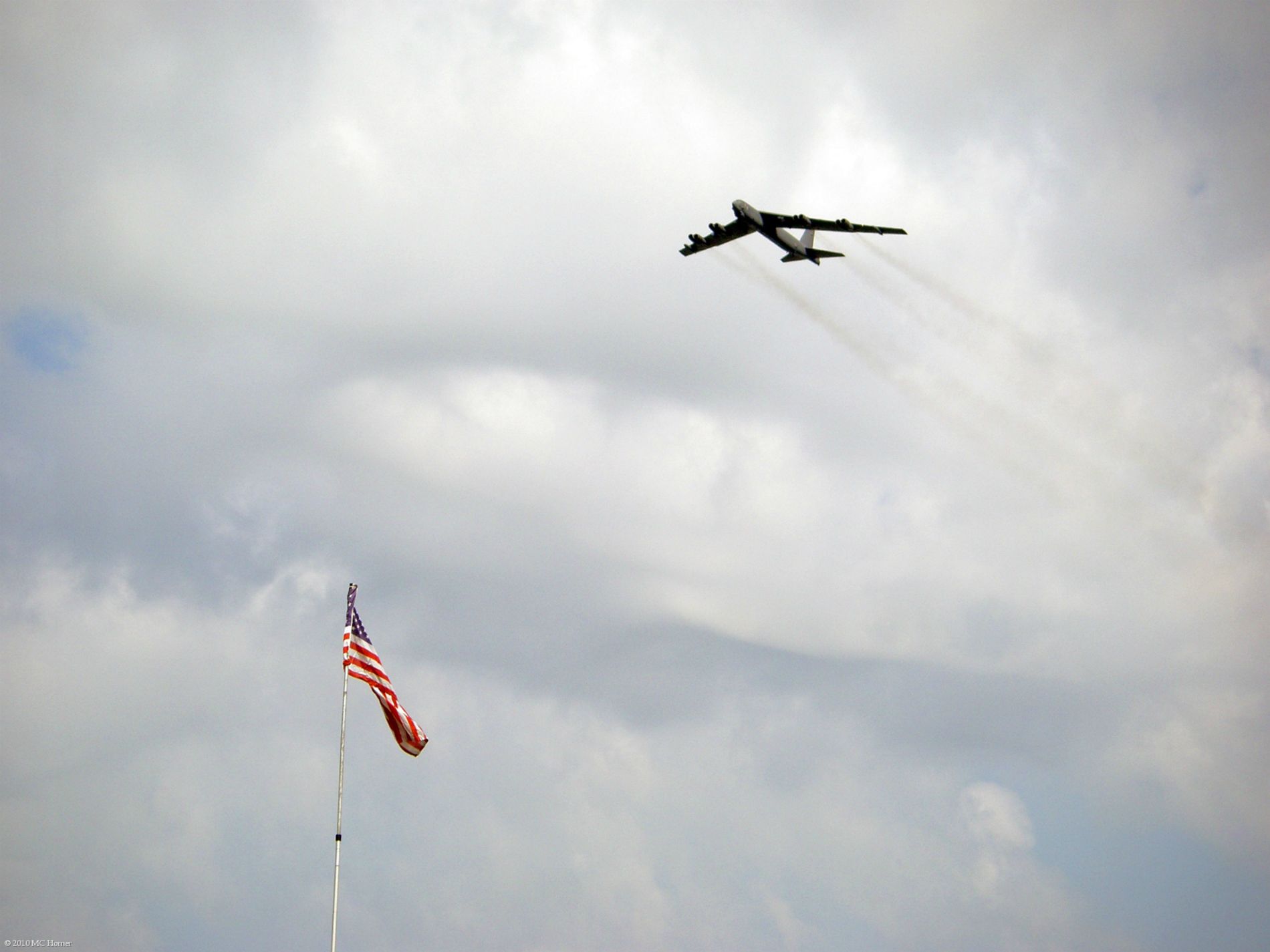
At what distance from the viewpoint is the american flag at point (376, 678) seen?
6594cm

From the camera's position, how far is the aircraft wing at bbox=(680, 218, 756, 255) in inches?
4043

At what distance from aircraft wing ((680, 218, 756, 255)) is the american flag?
178 feet

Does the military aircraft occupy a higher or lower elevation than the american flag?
higher

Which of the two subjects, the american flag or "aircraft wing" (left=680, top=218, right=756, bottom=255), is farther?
"aircraft wing" (left=680, top=218, right=756, bottom=255)

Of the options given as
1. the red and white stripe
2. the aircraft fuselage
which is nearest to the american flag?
the red and white stripe

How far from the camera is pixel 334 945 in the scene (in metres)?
62.1

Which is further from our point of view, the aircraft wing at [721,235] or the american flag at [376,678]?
the aircraft wing at [721,235]

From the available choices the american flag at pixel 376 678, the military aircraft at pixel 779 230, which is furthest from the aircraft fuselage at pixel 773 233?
the american flag at pixel 376 678

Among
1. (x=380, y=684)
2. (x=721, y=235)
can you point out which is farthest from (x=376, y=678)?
(x=721, y=235)

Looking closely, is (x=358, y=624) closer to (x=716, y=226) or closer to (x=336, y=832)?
(x=336, y=832)

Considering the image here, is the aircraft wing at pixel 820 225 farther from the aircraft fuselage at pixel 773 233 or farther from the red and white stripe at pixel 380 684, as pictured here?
the red and white stripe at pixel 380 684

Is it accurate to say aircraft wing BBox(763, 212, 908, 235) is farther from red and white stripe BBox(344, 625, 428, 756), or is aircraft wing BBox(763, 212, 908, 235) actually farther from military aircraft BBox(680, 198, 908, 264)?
red and white stripe BBox(344, 625, 428, 756)

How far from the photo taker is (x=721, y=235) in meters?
105

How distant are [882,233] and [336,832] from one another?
72.7 m
